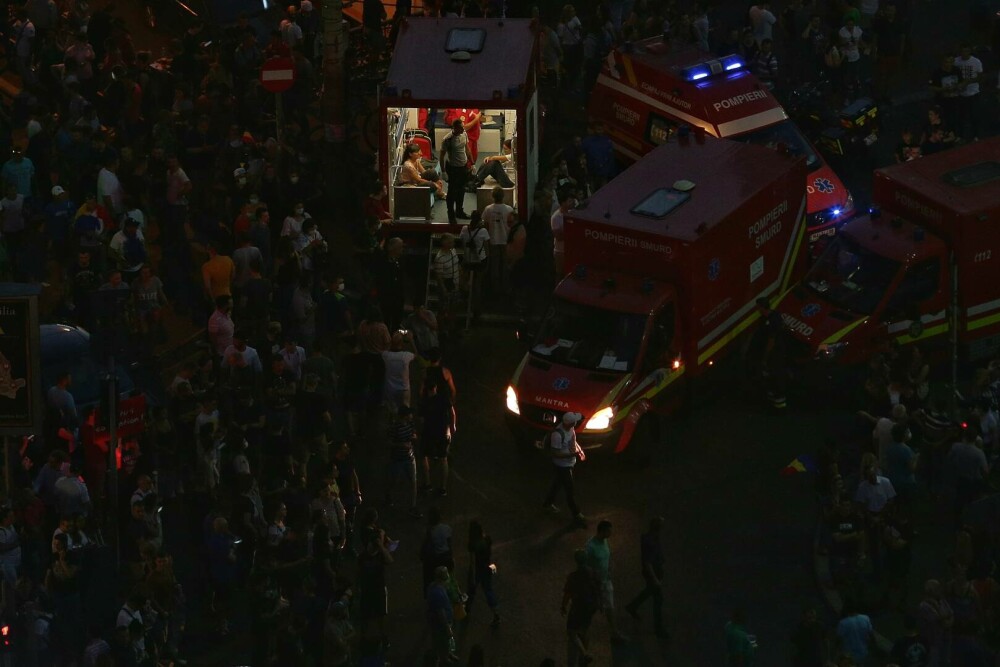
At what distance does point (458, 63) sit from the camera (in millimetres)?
30609

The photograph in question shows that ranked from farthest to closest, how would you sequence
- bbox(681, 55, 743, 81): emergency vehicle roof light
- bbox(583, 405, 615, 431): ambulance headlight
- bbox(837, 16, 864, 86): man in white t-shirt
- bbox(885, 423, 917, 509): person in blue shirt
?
1. bbox(837, 16, 864, 86): man in white t-shirt
2. bbox(681, 55, 743, 81): emergency vehicle roof light
3. bbox(583, 405, 615, 431): ambulance headlight
4. bbox(885, 423, 917, 509): person in blue shirt

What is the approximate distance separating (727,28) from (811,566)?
1688 centimetres

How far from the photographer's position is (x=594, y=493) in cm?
2581

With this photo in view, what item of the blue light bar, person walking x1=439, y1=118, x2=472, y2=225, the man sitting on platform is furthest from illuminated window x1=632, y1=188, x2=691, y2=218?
the blue light bar

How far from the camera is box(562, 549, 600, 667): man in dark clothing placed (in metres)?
21.7

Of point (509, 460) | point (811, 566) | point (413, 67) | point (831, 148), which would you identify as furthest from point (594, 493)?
point (831, 148)

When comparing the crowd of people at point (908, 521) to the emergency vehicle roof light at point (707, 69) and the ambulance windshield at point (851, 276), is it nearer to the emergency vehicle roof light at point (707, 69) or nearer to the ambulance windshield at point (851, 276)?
the ambulance windshield at point (851, 276)

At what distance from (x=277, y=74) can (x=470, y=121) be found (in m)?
3.33

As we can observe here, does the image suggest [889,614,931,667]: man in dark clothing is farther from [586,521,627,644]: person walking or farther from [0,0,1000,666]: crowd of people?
[586,521,627,644]: person walking

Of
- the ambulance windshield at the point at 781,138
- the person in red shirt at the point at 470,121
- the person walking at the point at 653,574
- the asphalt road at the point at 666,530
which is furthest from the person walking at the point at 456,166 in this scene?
the person walking at the point at 653,574

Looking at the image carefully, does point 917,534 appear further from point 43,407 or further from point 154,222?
point 154,222

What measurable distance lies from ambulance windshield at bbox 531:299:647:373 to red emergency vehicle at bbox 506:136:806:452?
12 mm

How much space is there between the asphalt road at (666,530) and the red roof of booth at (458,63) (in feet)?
13.7

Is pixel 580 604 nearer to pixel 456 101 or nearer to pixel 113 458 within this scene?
pixel 113 458
